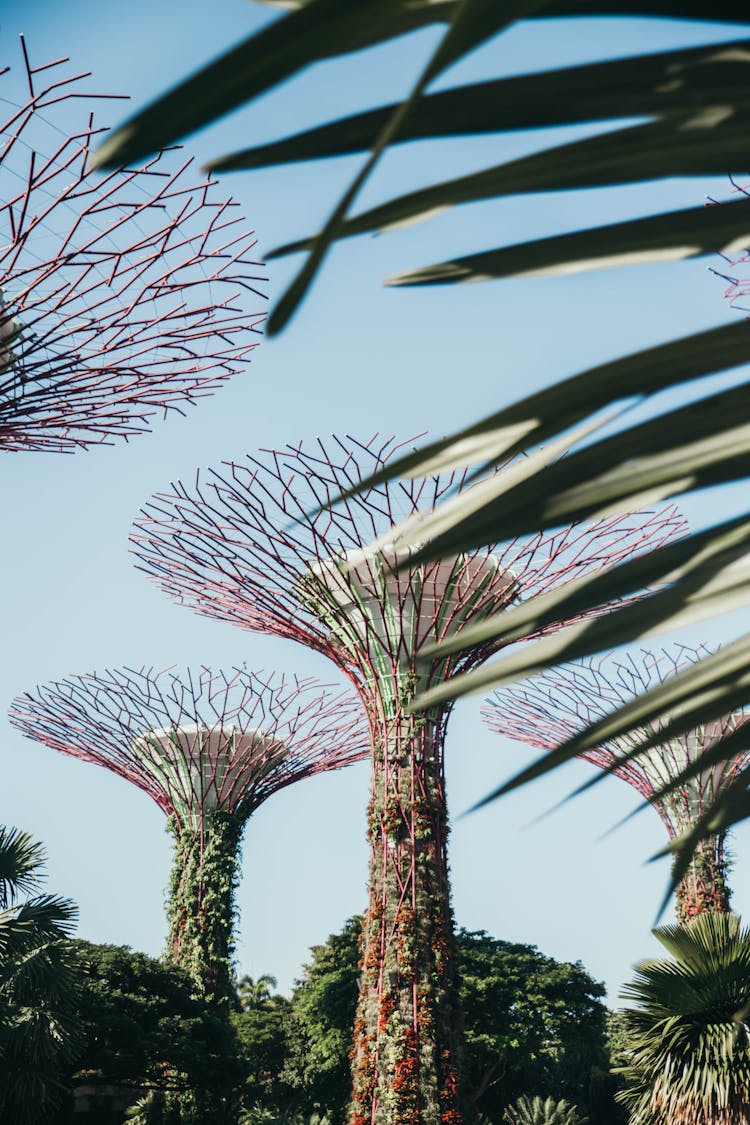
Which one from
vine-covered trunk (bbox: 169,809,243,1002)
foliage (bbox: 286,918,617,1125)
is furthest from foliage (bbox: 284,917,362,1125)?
vine-covered trunk (bbox: 169,809,243,1002)

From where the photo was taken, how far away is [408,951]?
11.1 meters

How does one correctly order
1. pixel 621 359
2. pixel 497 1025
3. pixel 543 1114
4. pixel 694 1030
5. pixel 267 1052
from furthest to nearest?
pixel 267 1052
pixel 497 1025
pixel 543 1114
pixel 694 1030
pixel 621 359

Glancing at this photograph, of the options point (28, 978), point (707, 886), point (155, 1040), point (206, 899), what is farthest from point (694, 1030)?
point (206, 899)

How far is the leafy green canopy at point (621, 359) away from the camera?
34.3 inches

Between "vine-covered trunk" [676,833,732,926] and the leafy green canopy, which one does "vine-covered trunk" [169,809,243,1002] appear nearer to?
"vine-covered trunk" [676,833,732,926]

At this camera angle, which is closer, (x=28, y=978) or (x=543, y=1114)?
(x=28, y=978)

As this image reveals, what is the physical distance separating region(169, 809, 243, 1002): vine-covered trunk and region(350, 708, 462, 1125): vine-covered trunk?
9866 mm

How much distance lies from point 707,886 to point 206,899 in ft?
29.0

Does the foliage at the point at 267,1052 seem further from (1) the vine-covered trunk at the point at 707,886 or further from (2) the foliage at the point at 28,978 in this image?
(2) the foliage at the point at 28,978

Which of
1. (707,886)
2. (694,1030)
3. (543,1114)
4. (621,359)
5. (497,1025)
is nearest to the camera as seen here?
(621,359)

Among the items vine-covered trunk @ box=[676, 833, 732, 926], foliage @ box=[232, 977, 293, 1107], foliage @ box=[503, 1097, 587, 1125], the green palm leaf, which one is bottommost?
foliage @ box=[503, 1097, 587, 1125]

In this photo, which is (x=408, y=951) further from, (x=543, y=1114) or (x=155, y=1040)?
(x=543, y=1114)

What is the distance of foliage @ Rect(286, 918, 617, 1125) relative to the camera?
1057 inches

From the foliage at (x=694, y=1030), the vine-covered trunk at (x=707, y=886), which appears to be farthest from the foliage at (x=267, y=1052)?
the foliage at (x=694, y=1030)
